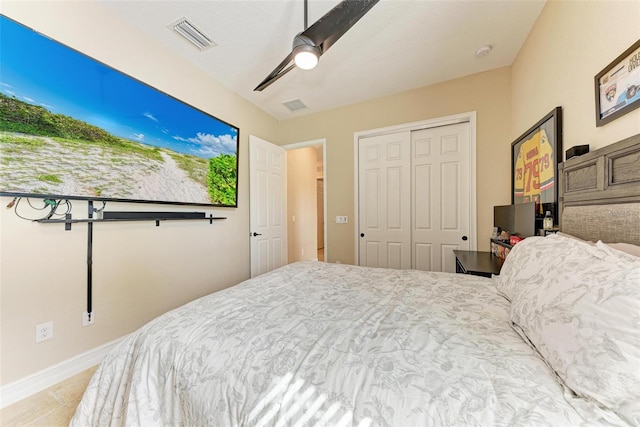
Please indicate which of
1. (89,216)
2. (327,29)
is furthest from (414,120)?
(89,216)

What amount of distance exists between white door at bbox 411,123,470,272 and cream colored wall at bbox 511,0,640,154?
789 millimetres

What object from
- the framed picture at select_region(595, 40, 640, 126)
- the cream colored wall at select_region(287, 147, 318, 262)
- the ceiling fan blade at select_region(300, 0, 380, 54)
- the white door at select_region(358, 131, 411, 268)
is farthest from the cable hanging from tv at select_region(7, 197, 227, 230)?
the framed picture at select_region(595, 40, 640, 126)

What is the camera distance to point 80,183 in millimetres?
1739

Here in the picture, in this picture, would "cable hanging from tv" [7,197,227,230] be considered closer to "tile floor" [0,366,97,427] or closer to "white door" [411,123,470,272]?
"tile floor" [0,366,97,427]

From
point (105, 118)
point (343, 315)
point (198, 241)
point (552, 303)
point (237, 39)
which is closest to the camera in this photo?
point (552, 303)

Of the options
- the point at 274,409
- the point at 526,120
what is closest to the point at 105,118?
the point at 274,409

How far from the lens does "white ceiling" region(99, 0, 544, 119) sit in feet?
6.24

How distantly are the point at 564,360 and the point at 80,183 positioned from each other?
2740 millimetres

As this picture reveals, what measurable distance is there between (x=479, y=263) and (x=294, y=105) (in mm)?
3081

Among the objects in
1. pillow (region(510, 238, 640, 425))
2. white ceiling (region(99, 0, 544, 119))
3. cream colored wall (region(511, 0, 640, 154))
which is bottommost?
pillow (region(510, 238, 640, 425))

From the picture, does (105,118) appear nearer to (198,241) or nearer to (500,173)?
(198,241)

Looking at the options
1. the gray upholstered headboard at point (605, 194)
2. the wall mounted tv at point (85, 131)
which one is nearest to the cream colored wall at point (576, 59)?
the gray upholstered headboard at point (605, 194)

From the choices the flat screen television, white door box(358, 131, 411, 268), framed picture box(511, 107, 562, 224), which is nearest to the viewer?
framed picture box(511, 107, 562, 224)

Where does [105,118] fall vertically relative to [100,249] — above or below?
above
